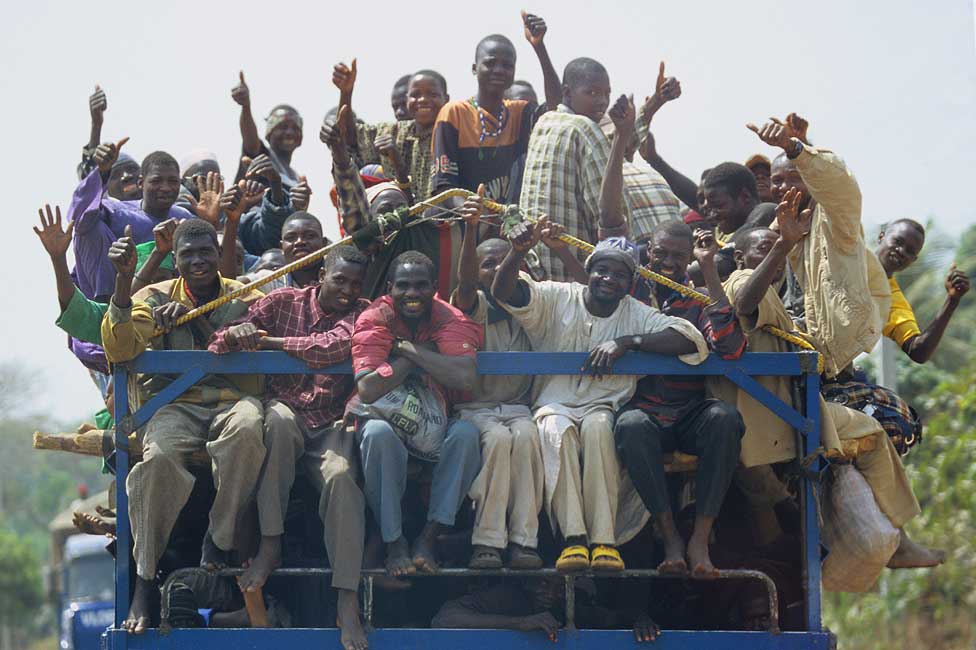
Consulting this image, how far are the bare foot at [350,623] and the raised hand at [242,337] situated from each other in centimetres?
98

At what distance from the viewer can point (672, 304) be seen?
21.0 feet

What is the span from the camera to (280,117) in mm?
8914

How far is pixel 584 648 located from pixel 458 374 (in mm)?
1095

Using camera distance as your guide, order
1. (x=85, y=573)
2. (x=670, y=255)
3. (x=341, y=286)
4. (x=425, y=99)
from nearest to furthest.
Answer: (x=341, y=286), (x=670, y=255), (x=425, y=99), (x=85, y=573)

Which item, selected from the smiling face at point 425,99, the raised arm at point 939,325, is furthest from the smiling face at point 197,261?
the raised arm at point 939,325

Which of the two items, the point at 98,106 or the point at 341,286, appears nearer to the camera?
the point at 341,286

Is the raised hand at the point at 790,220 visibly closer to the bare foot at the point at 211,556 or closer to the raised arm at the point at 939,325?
the raised arm at the point at 939,325

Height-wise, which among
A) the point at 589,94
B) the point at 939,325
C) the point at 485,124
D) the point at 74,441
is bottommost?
the point at 74,441

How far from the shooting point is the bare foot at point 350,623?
565 cm

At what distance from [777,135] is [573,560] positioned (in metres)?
1.76

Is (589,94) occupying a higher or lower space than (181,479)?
higher

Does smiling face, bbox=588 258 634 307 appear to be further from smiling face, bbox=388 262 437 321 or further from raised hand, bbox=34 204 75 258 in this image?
raised hand, bbox=34 204 75 258

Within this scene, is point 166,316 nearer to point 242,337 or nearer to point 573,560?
point 242,337

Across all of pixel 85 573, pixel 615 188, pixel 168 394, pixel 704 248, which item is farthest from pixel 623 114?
pixel 85 573
